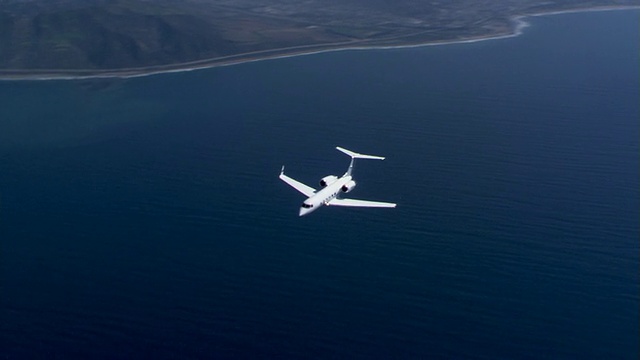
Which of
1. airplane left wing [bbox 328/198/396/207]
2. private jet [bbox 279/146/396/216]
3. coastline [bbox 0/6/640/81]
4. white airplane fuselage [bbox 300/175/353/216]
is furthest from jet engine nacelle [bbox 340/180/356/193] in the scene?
coastline [bbox 0/6/640/81]

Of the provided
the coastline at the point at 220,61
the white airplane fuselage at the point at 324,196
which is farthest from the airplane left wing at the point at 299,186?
the coastline at the point at 220,61

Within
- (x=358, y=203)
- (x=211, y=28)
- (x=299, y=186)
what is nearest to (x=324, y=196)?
(x=358, y=203)

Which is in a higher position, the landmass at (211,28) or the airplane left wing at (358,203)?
the landmass at (211,28)

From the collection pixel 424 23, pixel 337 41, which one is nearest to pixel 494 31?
pixel 424 23

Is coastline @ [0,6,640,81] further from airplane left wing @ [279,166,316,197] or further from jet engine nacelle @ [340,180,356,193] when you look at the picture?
jet engine nacelle @ [340,180,356,193]

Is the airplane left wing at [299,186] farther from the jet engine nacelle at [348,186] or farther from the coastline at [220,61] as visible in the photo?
the coastline at [220,61]

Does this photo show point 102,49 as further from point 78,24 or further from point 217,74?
point 217,74
